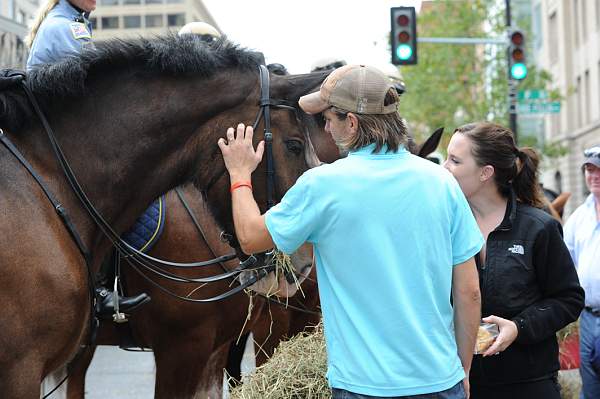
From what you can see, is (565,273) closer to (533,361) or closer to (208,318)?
(533,361)

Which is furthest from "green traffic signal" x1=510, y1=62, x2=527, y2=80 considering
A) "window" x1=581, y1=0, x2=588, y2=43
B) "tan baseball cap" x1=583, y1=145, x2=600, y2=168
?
"window" x1=581, y1=0, x2=588, y2=43

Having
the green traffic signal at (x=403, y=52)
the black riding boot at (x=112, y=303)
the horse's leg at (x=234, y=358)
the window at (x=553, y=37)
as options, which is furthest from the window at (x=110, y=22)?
the black riding boot at (x=112, y=303)

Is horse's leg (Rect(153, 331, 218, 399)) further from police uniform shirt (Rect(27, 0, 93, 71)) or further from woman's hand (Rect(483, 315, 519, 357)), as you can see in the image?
woman's hand (Rect(483, 315, 519, 357))

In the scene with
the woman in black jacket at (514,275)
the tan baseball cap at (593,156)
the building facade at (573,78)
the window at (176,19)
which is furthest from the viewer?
the window at (176,19)

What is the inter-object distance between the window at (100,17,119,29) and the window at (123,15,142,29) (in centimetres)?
68

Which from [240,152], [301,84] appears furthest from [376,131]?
[301,84]

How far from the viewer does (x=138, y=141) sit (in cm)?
370

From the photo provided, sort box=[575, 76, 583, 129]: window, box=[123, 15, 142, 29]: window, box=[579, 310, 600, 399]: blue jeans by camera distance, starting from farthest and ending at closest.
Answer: box=[123, 15, 142, 29]: window → box=[575, 76, 583, 129]: window → box=[579, 310, 600, 399]: blue jeans

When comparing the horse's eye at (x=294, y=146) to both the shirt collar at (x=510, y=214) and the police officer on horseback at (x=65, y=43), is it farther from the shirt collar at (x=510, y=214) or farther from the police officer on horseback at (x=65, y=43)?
the police officer on horseback at (x=65, y=43)

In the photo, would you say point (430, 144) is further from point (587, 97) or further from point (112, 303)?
point (587, 97)

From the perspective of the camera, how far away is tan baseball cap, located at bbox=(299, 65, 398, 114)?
2.95 metres

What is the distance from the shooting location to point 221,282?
5355 mm

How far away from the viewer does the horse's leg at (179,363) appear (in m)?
5.20

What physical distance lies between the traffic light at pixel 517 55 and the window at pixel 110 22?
2897cm
